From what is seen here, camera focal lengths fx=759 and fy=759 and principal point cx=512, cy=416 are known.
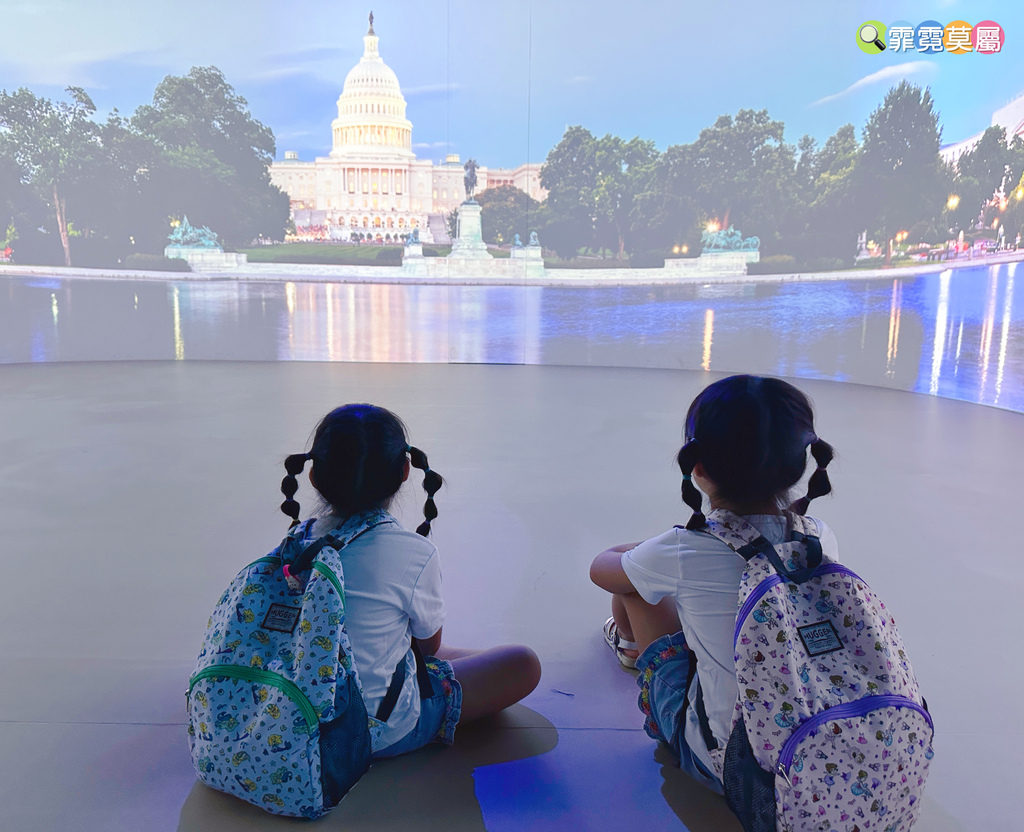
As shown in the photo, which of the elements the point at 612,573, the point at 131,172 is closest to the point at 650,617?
the point at 612,573

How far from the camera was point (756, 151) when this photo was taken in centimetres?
882

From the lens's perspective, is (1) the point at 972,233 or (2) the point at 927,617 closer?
(2) the point at 927,617

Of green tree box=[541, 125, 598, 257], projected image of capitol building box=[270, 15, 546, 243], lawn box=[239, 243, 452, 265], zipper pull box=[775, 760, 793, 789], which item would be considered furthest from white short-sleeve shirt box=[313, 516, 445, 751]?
lawn box=[239, 243, 452, 265]

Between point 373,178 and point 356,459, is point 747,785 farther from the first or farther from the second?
point 373,178

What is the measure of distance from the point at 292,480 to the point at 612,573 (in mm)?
762

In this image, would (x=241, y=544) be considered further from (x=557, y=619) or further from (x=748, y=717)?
(x=748, y=717)

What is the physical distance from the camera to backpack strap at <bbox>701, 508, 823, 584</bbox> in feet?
4.27

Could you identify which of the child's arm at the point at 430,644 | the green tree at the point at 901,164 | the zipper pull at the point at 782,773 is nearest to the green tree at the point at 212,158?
the green tree at the point at 901,164

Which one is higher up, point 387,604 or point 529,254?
point 529,254

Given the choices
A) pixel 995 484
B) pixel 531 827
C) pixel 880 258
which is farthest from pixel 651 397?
pixel 531 827

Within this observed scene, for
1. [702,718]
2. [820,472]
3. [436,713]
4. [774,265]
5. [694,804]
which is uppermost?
[774,265]

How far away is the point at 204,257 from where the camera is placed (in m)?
9.88

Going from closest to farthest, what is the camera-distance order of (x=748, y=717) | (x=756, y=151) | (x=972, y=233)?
(x=748, y=717), (x=972, y=233), (x=756, y=151)

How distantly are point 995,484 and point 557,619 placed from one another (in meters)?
2.75
